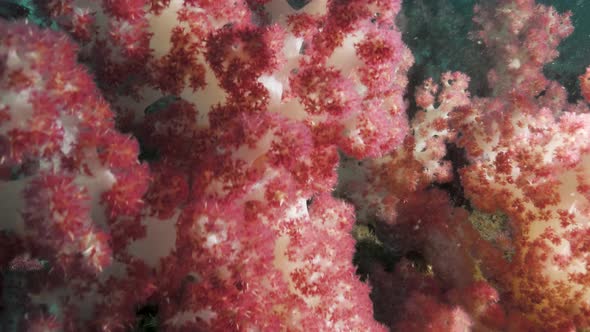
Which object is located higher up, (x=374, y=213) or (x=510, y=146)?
(x=510, y=146)

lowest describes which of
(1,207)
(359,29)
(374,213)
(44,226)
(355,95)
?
(374,213)

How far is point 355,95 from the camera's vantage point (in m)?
2.35

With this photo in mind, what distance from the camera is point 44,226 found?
1.75 metres

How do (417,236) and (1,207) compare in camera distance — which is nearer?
(1,207)

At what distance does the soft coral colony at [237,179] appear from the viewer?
187cm

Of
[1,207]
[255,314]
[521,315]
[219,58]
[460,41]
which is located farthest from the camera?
[460,41]

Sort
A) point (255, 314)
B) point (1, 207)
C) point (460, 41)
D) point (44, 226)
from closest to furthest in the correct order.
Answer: point (44, 226), point (1, 207), point (255, 314), point (460, 41)

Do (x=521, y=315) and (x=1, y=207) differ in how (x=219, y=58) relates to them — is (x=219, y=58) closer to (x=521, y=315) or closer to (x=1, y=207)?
(x=1, y=207)

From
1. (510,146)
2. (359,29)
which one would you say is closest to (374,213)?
(510,146)

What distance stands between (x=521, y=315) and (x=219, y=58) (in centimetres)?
260

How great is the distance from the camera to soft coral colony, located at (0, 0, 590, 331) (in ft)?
6.13

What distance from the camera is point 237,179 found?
2.24m

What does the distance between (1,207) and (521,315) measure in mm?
3141

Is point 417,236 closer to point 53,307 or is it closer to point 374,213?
point 374,213
